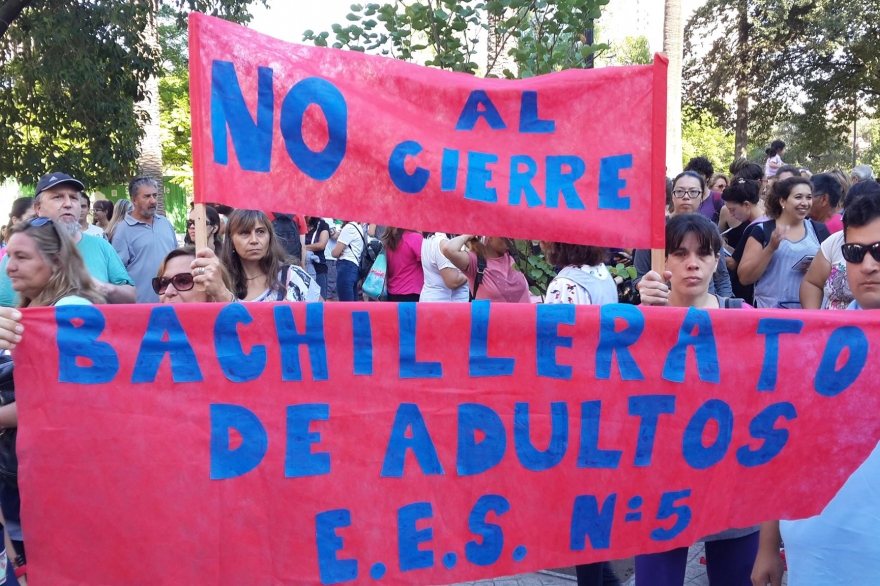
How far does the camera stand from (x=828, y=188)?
6098 millimetres

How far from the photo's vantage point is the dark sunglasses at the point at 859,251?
2.38 meters

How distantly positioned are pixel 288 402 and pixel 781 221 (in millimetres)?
4120

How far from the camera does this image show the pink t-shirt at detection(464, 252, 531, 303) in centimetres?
491

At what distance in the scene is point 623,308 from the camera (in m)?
2.58

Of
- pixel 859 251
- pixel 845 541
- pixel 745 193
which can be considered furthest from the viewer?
pixel 745 193

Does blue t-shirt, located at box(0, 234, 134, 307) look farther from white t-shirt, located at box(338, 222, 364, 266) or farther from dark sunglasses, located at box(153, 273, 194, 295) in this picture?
white t-shirt, located at box(338, 222, 364, 266)

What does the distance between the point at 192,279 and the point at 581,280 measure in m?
1.68

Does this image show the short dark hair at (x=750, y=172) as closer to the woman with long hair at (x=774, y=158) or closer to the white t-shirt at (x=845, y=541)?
the woman with long hair at (x=774, y=158)

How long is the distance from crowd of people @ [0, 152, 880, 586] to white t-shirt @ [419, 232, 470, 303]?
0.01m

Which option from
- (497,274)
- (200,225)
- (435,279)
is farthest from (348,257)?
(200,225)

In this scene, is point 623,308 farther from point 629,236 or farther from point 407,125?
point 407,125

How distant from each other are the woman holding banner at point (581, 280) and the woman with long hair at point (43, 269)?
196cm

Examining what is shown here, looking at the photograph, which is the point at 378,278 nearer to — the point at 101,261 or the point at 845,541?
the point at 101,261

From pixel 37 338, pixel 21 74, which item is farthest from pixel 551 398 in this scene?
pixel 21 74
